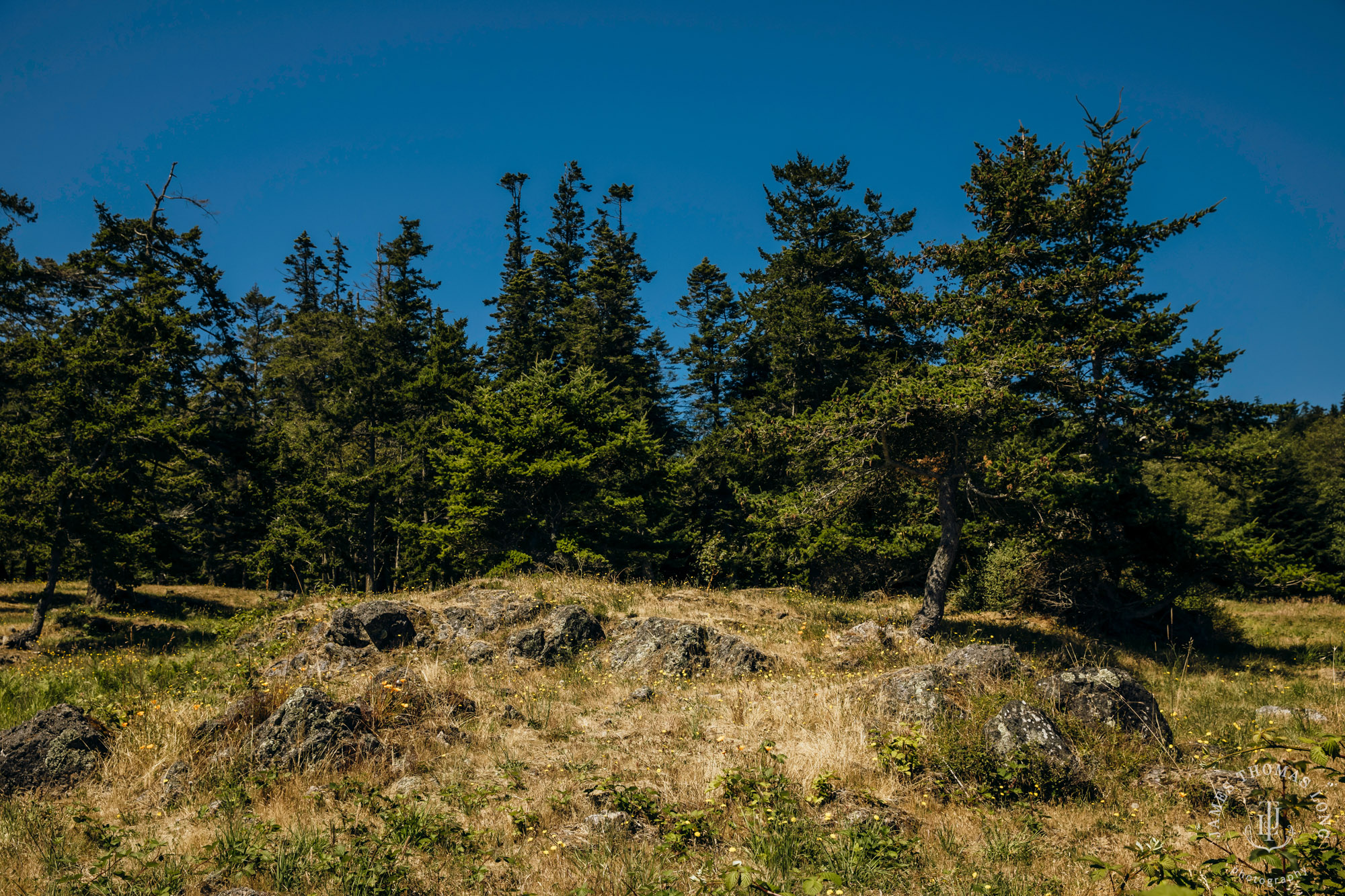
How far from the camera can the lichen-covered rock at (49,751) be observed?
229 inches

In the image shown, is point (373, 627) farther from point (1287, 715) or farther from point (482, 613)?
point (1287, 715)

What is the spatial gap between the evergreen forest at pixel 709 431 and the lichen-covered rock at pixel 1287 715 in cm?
491

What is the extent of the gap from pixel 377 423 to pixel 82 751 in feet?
95.9

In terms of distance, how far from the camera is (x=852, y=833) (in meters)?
4.84

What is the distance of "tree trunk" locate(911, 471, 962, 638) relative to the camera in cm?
1295

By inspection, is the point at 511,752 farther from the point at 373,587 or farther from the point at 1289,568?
the point at 373,587

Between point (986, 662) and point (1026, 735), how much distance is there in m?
2.41

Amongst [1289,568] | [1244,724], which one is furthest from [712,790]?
[1289,568]

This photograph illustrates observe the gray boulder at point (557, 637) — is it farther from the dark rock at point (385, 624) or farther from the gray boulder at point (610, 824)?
the gray boulder at point (610, 824)

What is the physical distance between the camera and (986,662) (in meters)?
8.59

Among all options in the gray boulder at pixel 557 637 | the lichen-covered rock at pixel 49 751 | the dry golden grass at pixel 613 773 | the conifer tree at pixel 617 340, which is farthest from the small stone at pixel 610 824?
the conifer tree at pixel 617 340

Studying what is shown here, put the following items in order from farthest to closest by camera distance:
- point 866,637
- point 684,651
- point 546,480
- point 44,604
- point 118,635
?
1. point 546,480
2. point 118,635
3. point 44,604
4. point 866,637
5. point 684,651

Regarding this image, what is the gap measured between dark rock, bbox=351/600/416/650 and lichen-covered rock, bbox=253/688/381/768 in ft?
15.1

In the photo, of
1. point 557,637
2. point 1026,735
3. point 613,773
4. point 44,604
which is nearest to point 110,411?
point 44,604
